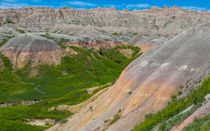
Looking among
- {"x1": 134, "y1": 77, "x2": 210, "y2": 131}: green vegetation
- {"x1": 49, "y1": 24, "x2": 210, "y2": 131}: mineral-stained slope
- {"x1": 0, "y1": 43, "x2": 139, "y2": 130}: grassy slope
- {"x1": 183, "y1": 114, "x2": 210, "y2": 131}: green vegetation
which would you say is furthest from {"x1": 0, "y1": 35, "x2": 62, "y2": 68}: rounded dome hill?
{"x1": 183, "y1": 114, "x2": 210, "y2": 131}: green vegetation

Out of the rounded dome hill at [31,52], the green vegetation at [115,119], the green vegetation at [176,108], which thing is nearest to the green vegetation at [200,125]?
the green vegetation at [176,108]

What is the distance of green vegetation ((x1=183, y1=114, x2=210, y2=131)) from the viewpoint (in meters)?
10.6

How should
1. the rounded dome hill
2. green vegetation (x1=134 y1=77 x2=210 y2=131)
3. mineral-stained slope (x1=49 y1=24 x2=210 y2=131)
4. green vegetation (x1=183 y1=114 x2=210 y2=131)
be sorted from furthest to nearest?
the rounded dome hill
mineral-stained slope (x1=49 y1=24 x2=210 y2=131)
green vegetation (x1=134 y1=77 x2=210 y2=131)
green vegetation (x1=183 y1=114 x2=210 y2=131)

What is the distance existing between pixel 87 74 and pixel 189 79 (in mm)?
72526

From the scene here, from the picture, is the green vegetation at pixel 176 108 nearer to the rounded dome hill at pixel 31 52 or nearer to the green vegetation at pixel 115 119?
the green vegetation at pixel 115 119

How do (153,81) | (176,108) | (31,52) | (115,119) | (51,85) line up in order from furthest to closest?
(31,52)
(51,85)
(153,81)
(115,119)
(176,108)

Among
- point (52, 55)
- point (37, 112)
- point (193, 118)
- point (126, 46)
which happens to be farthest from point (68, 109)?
point (126, 46)

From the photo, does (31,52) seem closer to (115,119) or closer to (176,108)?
(115,119)

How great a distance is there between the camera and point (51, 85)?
263ft

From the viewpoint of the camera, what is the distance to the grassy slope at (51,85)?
50781 mm

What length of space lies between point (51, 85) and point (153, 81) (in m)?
61.0

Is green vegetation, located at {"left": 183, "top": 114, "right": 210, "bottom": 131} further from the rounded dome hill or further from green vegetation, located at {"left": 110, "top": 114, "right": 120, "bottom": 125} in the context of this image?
the rounded dome hill

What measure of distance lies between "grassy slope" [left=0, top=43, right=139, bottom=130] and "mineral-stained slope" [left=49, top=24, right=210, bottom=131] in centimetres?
1853

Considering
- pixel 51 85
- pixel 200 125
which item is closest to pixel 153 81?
pixel 200 125
